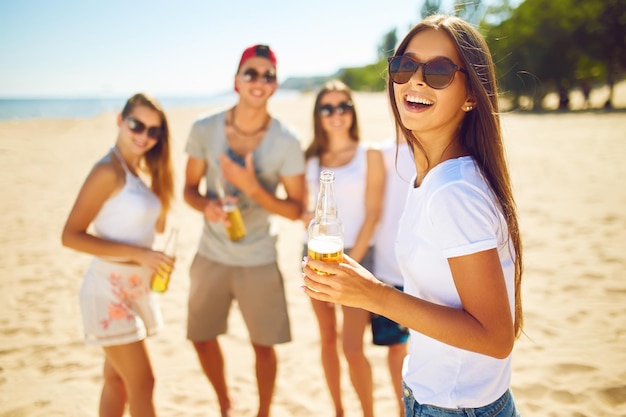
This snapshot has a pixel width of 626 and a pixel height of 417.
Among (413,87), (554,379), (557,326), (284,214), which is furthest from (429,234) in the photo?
(557,326)

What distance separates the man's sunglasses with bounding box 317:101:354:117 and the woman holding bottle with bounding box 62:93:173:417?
4.65ft

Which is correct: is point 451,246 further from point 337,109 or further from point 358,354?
point 337,109

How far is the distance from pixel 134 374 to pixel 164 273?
68 centimetres

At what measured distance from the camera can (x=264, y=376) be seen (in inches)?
123

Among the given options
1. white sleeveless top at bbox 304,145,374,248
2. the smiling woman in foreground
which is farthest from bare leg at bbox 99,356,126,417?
the smiling woman in foreground

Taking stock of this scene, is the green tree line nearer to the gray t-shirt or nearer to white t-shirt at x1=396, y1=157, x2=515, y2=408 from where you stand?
the gray t-shirt

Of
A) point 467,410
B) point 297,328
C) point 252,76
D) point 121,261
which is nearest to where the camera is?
point 467,410

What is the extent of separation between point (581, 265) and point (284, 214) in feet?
16.7

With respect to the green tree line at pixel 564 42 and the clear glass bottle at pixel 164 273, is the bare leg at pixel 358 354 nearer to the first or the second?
the clear glass bottle at pixel 164 273

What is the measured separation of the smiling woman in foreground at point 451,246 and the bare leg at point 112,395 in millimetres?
2173

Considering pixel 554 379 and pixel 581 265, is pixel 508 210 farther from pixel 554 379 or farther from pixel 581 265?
pixel 581 265

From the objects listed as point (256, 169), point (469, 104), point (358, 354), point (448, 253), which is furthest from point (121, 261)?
point (469, 104)

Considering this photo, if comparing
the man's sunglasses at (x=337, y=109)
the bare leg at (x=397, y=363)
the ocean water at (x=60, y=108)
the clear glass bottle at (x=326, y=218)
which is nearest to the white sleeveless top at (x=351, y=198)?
the man's sunglasses at (x=337, y=109)

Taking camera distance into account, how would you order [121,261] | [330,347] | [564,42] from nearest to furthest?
[121,261] < [330,347] < [564,42]
